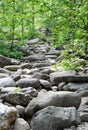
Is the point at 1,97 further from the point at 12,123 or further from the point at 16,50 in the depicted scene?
the point at 16,50

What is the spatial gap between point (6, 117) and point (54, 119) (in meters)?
0.77

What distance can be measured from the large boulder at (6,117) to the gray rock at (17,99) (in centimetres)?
90

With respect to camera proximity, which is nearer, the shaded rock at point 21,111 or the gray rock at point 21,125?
the gray rock at point 21,125

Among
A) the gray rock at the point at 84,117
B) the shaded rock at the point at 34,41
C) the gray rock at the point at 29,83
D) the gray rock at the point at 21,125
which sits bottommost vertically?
the shaded rock at the point at 34,41

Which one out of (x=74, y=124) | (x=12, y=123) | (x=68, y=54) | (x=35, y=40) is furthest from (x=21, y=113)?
(x=35, y=40)

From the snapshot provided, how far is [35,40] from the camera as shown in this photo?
71.0ft

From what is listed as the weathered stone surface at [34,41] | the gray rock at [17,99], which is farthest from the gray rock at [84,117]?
the weathered stone surface at [34,41]

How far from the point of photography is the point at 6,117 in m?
5.11

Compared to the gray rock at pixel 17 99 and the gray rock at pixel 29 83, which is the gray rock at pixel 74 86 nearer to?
the gray rock at pixel 29 83

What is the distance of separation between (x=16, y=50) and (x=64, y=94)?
10404 mm

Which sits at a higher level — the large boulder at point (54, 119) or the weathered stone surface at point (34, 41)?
the large boulder at point (54, 119)

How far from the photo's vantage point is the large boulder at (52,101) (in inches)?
227

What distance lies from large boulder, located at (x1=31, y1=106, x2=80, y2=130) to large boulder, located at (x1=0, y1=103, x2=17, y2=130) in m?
0.38

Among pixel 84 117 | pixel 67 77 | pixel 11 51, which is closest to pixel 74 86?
pixel 67 77
